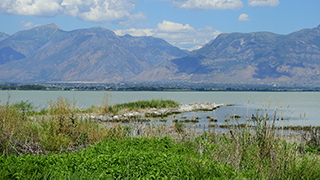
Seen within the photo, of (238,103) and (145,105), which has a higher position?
(145,105)

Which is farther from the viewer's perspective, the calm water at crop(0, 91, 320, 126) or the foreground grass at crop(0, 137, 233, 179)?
the calm water at crop(0, 91, 320, 126)

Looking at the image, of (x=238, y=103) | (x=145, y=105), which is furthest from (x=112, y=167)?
(x=238, y=103)

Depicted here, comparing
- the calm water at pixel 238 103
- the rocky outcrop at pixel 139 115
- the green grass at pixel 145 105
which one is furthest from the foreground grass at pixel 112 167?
the green grass at pixel 145 105

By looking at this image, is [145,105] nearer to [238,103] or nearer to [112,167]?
[238,103]

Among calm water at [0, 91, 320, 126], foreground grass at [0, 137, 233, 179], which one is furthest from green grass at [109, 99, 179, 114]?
foreground grass at [0, 137, 233, 179]

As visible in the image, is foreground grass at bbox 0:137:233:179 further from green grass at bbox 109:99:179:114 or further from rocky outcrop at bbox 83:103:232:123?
green grass at bbox 109:99:179:114

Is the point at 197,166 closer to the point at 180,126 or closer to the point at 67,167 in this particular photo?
the point at 67,167

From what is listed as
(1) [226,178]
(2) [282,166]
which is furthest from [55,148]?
(2) [282,166]

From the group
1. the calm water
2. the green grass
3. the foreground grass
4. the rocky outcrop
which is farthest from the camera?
the green grass

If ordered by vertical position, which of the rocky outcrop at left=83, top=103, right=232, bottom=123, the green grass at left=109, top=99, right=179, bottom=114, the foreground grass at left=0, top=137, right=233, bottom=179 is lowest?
the rocky outcrop at left=83, top=103, right=232, bottom=123

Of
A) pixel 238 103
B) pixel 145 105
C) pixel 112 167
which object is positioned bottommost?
pixel 238 103

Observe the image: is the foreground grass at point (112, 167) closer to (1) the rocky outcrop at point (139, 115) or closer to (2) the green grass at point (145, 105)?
(1) the rocky outcrop at point (139, 115)

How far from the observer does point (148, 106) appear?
27.9 metres

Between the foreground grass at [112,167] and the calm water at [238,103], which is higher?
the foreground grass at [112,167]
